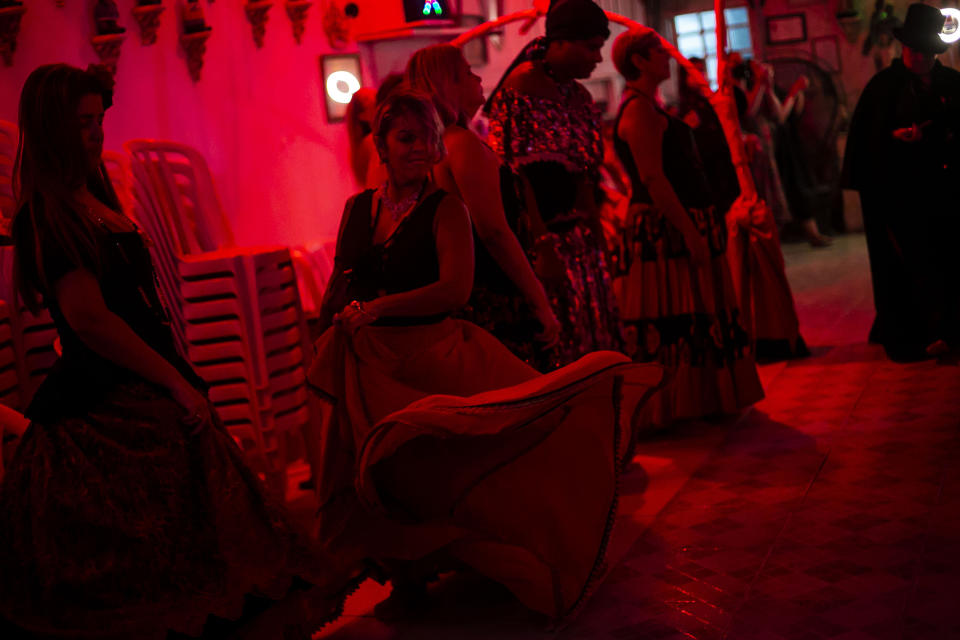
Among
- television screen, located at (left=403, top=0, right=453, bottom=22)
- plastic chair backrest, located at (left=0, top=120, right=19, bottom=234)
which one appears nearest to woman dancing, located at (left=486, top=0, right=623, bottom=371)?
plastic chair backrest, located at (left=0, top=120, right=19, bottom=234)

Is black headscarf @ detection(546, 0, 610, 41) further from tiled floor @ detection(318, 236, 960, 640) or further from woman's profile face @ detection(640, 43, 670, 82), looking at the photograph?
tiled floor @ detection(318, 236, 960, 640)

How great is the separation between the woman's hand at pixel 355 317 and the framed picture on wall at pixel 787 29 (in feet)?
36.4

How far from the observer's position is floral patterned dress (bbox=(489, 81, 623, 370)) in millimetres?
4277

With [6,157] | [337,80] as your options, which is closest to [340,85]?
[337,80]

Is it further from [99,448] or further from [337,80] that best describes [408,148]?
[337,80]

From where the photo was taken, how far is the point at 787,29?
13039mm

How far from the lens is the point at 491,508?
3.01 m

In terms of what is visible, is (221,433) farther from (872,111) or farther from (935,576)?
(872,111)

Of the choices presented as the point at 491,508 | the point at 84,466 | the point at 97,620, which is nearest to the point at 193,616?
the point at 97,620

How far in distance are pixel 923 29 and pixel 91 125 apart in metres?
4.79

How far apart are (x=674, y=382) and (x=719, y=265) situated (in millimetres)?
578

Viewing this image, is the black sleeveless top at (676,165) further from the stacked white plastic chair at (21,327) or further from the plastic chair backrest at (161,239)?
the stacked white plastic chair at (21,327)

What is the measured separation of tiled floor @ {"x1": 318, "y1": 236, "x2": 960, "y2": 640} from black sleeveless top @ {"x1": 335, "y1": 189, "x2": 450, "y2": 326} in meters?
0.95

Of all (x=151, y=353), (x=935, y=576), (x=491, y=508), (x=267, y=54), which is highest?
(x=267, y=54)
